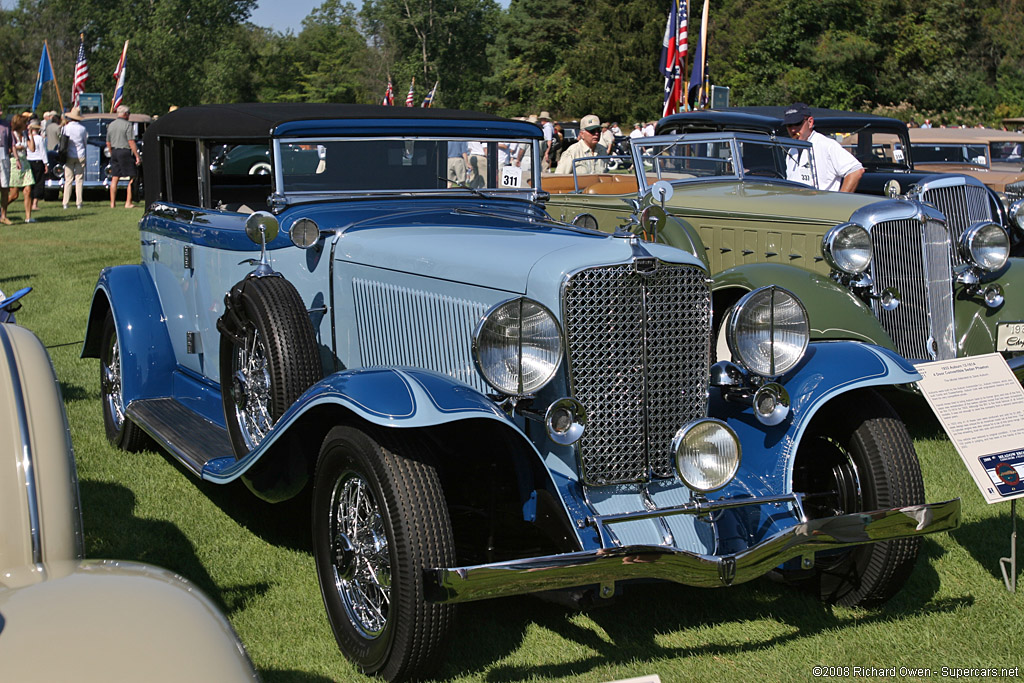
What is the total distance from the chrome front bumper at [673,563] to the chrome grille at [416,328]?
0.86 m

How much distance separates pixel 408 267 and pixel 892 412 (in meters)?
1.80

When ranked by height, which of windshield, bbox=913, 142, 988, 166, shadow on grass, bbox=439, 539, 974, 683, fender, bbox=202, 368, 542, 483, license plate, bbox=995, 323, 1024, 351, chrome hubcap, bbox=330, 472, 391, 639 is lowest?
shadow on grass, bbox=439, 539, 974, 683

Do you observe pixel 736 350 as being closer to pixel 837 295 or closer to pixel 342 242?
pixel 342 242

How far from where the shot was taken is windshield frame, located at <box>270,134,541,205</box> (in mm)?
4309

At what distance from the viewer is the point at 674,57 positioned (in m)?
14.9

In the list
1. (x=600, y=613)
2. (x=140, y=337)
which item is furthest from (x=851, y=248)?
(x=140, y=337)

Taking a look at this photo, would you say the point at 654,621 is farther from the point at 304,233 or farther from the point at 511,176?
the point at 511,176

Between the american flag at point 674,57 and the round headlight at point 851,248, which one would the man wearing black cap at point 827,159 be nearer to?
the round headlight at point 851,248

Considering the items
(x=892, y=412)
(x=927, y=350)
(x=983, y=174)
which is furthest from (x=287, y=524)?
(x=983, y=174)

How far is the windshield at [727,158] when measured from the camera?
24.8 ft

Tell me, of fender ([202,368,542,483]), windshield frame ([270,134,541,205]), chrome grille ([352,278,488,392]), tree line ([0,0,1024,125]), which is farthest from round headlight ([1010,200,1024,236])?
tree line ([0,0,1024,125])

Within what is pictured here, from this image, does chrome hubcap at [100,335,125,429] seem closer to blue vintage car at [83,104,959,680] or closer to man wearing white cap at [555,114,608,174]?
blue vintage car at [83,104,959,680]

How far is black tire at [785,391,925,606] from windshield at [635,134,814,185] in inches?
170

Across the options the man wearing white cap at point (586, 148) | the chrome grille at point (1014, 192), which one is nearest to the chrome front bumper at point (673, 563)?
the man wearing white cap at point (586, 148)
